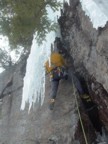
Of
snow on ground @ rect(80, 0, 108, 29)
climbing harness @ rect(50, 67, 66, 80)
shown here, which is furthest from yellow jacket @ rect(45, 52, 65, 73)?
snow on ground @ rect(80, 0, 108, 29)

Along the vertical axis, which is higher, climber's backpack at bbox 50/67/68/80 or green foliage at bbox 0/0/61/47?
green foliage at bbox 0/0/61/47

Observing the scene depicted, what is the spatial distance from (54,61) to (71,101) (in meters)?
1.20

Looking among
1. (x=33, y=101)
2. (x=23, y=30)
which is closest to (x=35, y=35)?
(x=23, y=30)

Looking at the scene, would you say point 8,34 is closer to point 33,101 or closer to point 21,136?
point 33,101

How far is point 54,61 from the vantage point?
805 cm

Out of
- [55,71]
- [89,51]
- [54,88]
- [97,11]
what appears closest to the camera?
[97,11]

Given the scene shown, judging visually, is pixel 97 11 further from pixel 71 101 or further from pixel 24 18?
pixel 71 101

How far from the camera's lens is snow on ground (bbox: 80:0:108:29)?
6.14m

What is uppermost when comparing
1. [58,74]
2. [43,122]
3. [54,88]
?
[58,74]

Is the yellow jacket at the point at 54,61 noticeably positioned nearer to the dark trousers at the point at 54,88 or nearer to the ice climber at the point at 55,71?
the ice climber at the point at 55,71

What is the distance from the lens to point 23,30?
7.77m

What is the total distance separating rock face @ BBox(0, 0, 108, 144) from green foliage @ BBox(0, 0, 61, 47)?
83 centimetres

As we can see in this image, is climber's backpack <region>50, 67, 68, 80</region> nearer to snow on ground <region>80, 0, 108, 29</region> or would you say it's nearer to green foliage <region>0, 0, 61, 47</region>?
green foliage <region>0, 0, 61, 47</region>

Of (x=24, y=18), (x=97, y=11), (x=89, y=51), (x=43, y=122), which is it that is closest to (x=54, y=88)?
(x=43, y=122)
